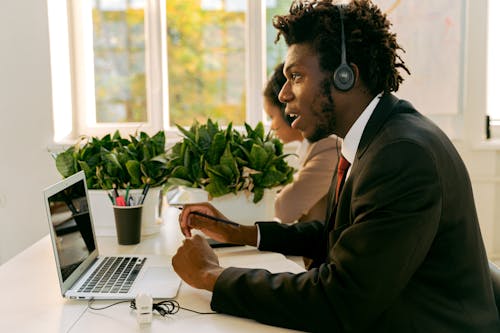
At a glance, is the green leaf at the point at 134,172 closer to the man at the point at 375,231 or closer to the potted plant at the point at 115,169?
the potted plant at the point at 115,169

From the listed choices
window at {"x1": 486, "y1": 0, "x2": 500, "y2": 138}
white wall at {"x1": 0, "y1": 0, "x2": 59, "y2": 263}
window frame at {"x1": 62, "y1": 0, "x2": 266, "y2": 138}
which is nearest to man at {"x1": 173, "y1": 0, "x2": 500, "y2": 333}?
window frame at {"x1": 62, "y1": 0, "x2": 266, "y2": 138}

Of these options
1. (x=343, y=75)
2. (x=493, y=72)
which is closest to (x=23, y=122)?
(x=343, y=75)

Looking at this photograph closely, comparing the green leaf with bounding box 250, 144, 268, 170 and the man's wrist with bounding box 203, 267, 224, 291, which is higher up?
the green leaf with bounding box 250, 144, 268, 170

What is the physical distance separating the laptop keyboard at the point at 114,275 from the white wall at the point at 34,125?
69.5 inches

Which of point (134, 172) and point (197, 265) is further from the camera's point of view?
point (134, 172)

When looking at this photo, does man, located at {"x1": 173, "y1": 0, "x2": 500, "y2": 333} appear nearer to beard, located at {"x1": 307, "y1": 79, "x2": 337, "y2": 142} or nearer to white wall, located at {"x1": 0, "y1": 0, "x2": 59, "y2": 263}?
beard, located at {"x1": 307, "y1": 79, "x2": 337, "y2": 142}

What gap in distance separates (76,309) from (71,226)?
0.24 m

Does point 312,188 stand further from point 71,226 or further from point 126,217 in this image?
point 71,226

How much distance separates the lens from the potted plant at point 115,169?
1668mm

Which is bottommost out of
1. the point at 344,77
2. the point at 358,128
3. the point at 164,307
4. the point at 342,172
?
the point at 164,307

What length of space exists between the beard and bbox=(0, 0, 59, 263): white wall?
208cm

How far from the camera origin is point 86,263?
1308 millimetres

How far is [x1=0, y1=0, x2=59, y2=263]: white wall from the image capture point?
2.86 m

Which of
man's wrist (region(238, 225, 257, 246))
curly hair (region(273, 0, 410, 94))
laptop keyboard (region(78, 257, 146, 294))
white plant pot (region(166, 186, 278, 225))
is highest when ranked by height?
curly hair (region(273, 0, 410, 94))
